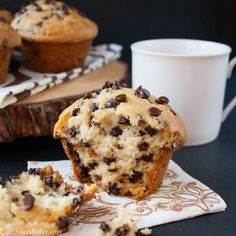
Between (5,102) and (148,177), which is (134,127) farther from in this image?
(5,102)

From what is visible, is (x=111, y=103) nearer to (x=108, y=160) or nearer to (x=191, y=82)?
(x=108, y=160)

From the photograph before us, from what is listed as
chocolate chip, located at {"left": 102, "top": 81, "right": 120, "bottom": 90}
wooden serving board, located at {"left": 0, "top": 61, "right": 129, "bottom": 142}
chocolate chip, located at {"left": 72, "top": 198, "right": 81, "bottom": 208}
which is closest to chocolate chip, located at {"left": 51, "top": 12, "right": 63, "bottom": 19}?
wooden serving board, located at {"left": 0, "top": 61, "right": 129, "bottom": 142}

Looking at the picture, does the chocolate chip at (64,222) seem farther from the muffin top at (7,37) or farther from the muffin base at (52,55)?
the muffin base at (52,55)

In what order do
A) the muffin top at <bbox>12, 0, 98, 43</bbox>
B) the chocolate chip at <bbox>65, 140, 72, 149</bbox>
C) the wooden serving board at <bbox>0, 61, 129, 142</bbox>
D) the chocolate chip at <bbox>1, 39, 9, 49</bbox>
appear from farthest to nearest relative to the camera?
the muffin top at <bbox>12, 0, 98, 43</bbox>
the chocolate chip at <bbox>1, 39, 9, 49</bbox>
the wooden serving board at <bbox>0, 61, 129, 142</bbox>
the chocolate chip at <bbox>65, 140, 72, 149</bbox>

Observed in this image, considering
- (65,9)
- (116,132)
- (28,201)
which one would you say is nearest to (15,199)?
(28,201)

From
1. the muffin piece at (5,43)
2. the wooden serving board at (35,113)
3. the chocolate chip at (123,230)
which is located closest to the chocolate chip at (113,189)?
the chocolate chip at (123,230)

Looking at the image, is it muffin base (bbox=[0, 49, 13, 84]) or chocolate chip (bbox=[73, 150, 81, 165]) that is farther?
muffin base (bbox=[0, 49, 13, 84])

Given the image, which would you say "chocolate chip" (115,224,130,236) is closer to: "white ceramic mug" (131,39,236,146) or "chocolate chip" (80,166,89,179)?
"chocolate chip" (80,166,89,179)
